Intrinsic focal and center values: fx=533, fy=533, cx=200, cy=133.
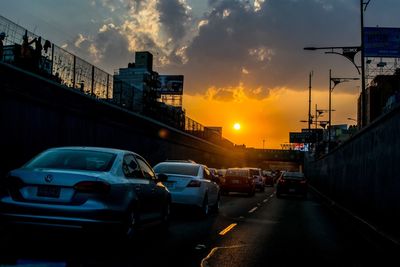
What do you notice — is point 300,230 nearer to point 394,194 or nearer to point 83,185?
point 394,194

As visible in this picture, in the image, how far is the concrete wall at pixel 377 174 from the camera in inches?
441

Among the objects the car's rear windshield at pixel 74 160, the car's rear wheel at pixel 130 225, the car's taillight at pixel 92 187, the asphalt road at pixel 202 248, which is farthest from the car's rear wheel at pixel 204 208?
the car's taillight at pixel 92 187

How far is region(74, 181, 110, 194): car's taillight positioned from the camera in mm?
7895

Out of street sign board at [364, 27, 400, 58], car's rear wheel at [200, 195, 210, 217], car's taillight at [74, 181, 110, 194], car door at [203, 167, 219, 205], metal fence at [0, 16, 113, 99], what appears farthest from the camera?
street sign board at [364, 27, 400, 58]

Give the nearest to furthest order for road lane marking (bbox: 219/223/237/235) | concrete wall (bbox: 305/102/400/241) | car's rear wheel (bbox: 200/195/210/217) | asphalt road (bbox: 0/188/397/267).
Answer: asphalt road (bbox: 0/188/397/267), concrete wall (bbox: 305/102/400/241), road lane marking (bbox: 219/223/237/235), car's rear wheel (bbox: 200/195/210/217)

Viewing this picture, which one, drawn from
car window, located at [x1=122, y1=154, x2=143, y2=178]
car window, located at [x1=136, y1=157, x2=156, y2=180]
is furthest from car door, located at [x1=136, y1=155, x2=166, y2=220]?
car window, located at [x1=122, y1=154, x2=143, y2=178]

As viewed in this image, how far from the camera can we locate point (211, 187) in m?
16.8

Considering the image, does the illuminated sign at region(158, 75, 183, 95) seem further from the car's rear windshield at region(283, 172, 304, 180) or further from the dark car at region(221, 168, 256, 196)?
the dark car at region(221, 168, 256, 196)

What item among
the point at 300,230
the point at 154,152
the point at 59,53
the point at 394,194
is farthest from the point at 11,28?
the point at 154,152

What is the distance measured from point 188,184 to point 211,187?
207cm

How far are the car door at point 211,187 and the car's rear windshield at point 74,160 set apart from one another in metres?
7.32

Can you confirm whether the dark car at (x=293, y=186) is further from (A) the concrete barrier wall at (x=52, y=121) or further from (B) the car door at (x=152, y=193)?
(B) the car door at (x=152, y=193)

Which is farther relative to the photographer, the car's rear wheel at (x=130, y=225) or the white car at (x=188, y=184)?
the white car at (x=188, y=184)

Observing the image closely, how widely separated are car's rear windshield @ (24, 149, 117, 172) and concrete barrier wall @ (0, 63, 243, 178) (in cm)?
886
